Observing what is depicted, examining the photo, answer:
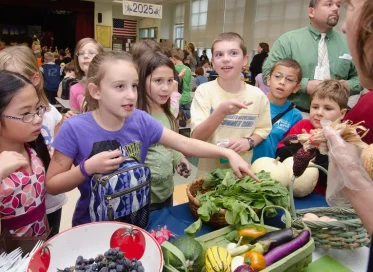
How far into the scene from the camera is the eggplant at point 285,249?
38.4 inches

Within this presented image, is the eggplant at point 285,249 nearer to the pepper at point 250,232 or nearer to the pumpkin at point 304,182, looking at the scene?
the pepper at point 250,232

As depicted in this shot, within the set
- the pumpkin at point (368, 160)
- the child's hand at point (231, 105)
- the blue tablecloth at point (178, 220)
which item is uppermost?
the child's hand at point (231, 105)

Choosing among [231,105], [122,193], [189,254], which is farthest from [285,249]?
[231,105]

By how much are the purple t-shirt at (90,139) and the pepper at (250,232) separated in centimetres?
52

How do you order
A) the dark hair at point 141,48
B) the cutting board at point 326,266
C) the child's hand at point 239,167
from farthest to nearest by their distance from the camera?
the dark hair at point 141,48 < the child's hand at point 239,167 < the cutting board at point 326,266

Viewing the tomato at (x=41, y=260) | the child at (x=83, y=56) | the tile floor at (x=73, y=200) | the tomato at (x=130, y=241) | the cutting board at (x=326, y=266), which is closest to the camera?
the tomato at (x=41, y=260)

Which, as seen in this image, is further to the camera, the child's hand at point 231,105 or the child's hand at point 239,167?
the child's hand at point 231,105

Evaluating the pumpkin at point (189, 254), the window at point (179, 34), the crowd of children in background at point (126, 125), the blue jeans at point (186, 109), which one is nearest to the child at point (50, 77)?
the blue jeans at point (186, 109)

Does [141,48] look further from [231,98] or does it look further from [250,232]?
[250,232]

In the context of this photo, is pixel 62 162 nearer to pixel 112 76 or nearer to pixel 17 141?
pixel 17 141

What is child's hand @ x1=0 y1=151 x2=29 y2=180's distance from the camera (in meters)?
1.02

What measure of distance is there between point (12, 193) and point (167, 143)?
26.8 inches

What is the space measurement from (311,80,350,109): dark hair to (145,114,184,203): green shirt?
41.8 inches

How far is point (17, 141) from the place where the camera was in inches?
49.4
